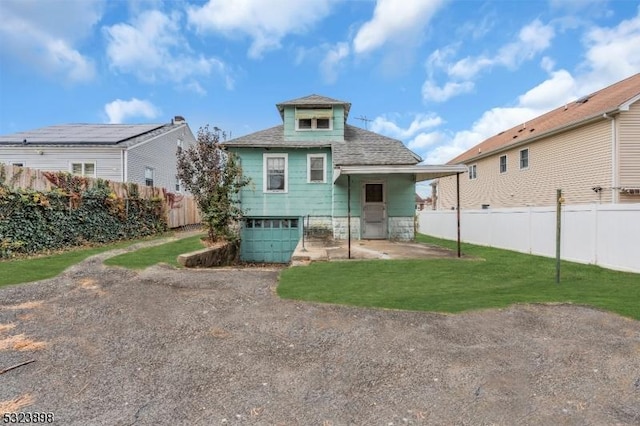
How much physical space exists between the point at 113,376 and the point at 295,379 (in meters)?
1.72

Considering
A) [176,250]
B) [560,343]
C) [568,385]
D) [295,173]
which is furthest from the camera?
[295,173]

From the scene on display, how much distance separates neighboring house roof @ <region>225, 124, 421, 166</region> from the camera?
45.0 feet

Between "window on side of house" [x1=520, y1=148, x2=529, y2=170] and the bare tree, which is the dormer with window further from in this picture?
"window on side of house" [x1=520, y1=148, x2=529, y2=170]

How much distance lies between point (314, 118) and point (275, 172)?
2847 mm

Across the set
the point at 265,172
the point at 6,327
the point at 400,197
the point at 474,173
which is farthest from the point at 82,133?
the point at 474,173

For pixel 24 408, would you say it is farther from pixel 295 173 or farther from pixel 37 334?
pixel 295 173

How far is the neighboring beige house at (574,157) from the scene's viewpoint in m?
12.9

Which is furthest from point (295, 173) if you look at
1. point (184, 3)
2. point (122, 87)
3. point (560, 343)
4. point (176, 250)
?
point (560, 343)

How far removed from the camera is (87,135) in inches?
801

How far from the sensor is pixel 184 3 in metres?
12.1

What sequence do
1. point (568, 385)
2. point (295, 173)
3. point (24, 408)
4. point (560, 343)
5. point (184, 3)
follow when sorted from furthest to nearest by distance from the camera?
point (295, 173) → point (184, 3) → point (560, 343) → point (568, 385) → point (24, 408)

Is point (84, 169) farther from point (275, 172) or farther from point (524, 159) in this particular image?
point (524, 159)

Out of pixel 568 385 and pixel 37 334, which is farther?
pixel 37 334

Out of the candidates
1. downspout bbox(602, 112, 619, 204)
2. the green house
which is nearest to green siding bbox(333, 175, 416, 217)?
the green house
